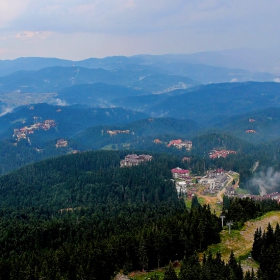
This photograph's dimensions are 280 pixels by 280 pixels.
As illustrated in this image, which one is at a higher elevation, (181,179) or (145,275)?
(145,275)

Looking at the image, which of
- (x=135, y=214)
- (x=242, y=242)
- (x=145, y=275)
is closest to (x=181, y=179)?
(x=135, y=214)

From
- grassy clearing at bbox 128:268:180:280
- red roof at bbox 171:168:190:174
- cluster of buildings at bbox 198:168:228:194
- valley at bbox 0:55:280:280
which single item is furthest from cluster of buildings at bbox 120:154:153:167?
grassy clearing at bbox 128:268:180:280

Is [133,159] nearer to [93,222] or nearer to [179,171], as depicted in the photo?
[179,171]

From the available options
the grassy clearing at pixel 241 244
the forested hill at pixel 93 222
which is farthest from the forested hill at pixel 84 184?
the grassy clearing at pixel 241 244

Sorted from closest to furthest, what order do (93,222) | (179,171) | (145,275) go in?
(145,275) < (93,222) < (179,171)

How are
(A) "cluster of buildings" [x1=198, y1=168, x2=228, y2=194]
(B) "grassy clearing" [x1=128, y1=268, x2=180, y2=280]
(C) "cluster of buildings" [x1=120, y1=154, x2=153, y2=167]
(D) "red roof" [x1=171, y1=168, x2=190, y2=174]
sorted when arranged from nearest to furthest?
(B) "grassy clearing" [x1=128, y1=268, x2=180, y2=280], (A) "cluster of buildings" [x1=198, y1=168, x2=228, y2=194], (D) "red roof" [x1=171, y1=168, x2=190, y2=174], (C) "cluster of buildings" [x1=120, y1=154, x2=153, y2=167]

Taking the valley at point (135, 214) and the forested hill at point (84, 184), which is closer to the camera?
the valley at point (135, 214)

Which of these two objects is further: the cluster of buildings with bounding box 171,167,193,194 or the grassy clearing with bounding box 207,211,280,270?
the cluster of buildings with bounding box 171,167,193,194

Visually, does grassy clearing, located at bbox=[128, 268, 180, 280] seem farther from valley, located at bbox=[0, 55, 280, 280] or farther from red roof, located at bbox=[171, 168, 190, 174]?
red roof, located at bbox=[171, 168, 190, 174]

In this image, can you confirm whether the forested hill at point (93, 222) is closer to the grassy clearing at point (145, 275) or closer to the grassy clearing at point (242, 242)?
the grassy clearing at point (145, 275)
